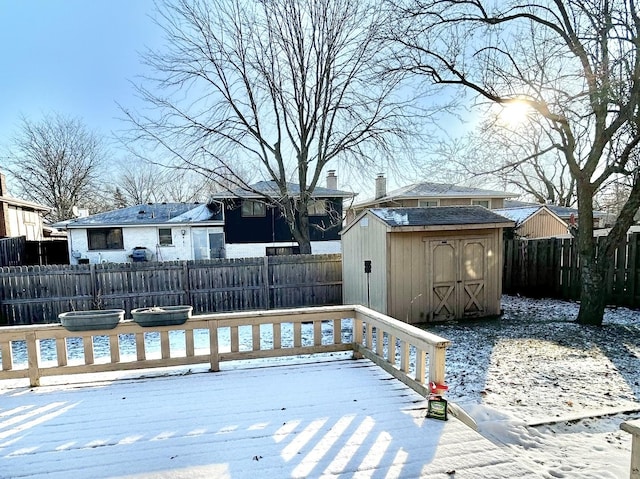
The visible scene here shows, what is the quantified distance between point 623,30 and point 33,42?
13.8 m

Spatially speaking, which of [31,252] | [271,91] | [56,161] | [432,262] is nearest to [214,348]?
[432,262]

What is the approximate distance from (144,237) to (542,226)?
18269mm

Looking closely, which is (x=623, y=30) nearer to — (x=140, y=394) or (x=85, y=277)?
(x=140, y=394)

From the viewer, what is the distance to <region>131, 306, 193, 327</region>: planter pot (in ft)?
11.8

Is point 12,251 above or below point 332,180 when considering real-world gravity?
below

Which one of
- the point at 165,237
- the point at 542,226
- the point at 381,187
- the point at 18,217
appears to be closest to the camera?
the point at 165,237

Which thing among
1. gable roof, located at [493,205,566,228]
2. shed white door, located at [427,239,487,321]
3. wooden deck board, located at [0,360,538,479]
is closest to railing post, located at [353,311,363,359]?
wooden deck board, located at [0,360,538,479]

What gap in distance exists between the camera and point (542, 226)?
17.9 m

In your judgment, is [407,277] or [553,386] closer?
[553,386]

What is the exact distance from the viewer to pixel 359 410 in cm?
286

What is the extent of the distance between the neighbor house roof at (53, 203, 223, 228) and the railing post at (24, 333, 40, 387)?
1326cm

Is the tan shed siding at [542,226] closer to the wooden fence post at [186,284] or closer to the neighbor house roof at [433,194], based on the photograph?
the neighbor house roof at [433,194]

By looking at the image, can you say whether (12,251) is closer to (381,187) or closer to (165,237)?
(165,237)

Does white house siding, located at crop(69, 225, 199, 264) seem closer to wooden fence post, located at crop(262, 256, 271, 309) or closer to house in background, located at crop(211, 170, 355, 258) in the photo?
house in background, located at crop(211, 170, 355, 258)
